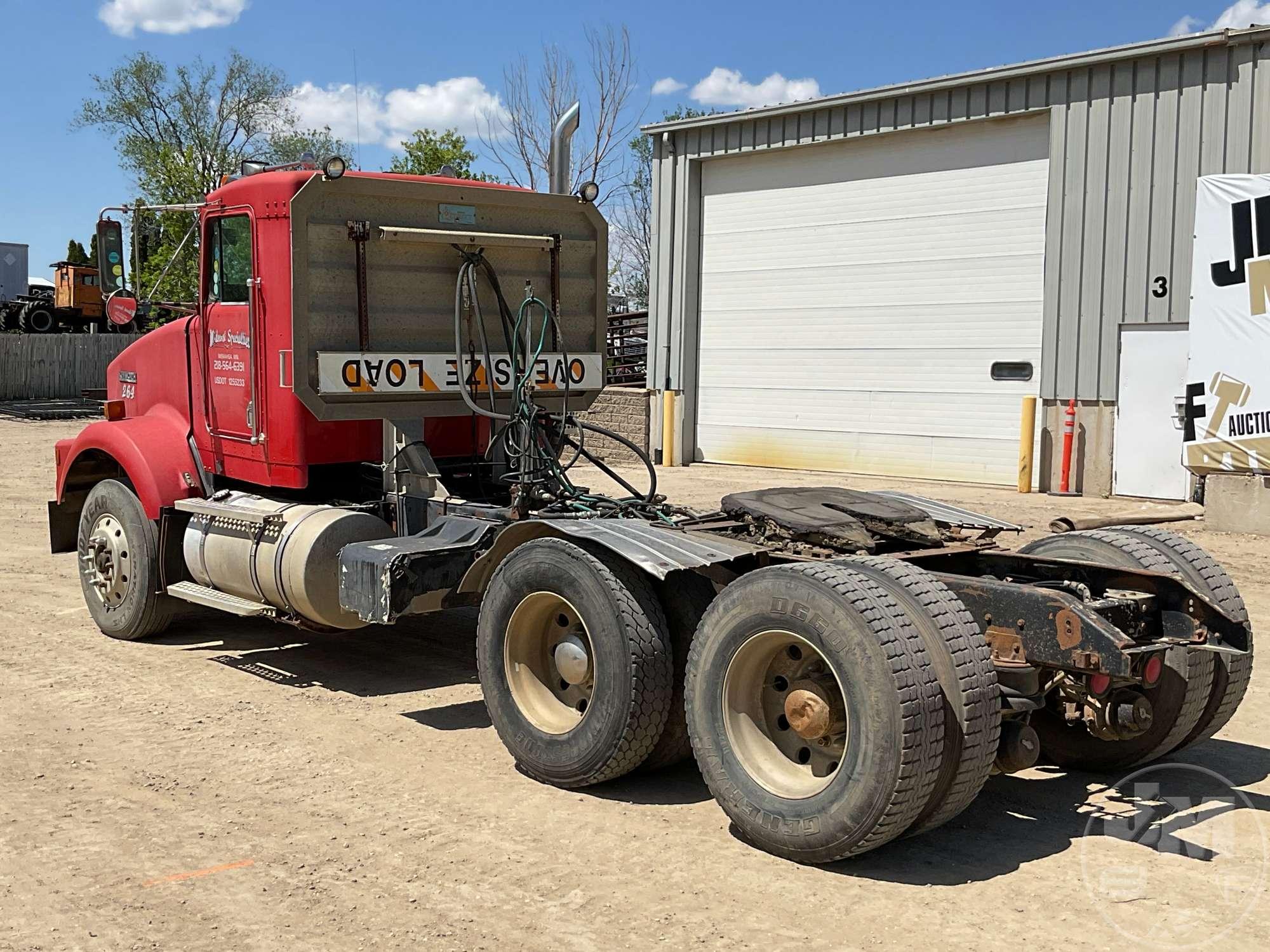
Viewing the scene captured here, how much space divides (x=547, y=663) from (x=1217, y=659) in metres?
2.81

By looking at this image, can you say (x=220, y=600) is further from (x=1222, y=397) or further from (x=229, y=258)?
(x=1222, y=397)

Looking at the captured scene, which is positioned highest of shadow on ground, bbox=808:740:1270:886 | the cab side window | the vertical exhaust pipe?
the vertical exhaust pipe

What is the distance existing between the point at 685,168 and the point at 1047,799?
17.5 metres

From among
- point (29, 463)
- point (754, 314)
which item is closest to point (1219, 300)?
point (754, 314)

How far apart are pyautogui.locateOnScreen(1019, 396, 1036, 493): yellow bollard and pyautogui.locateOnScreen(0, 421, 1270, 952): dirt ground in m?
10.4

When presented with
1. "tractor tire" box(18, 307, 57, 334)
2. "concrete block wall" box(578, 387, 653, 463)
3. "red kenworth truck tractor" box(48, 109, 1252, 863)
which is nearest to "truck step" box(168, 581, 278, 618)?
"red kenworth truck tractor" box(48, 109, 1252, 863)

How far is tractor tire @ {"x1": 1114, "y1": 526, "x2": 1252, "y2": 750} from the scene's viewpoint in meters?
5.34

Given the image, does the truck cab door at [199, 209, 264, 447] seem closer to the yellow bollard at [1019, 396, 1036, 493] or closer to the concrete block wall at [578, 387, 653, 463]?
the yellow bollard at [1019, 396, 1036, 493]

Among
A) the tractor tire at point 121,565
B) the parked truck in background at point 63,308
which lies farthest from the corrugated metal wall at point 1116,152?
the parked truck in background at point 63,308

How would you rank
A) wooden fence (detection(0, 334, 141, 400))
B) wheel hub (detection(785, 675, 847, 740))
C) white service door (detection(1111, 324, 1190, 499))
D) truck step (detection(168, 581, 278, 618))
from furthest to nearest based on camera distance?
wooden fence (detection(0, 334, 141, 400)) < white service door (detection(1111, 324, 1190, 499)) < truck step (detection(168, 581, 278, 618)) < wheel hub (detection(785, 675, 847, 740))

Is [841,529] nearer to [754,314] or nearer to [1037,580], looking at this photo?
[1037,580]

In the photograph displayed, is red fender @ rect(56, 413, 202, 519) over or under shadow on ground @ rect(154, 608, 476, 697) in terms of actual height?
over

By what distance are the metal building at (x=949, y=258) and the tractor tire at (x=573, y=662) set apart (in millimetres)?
12542

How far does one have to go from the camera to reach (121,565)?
8547 millimetres
